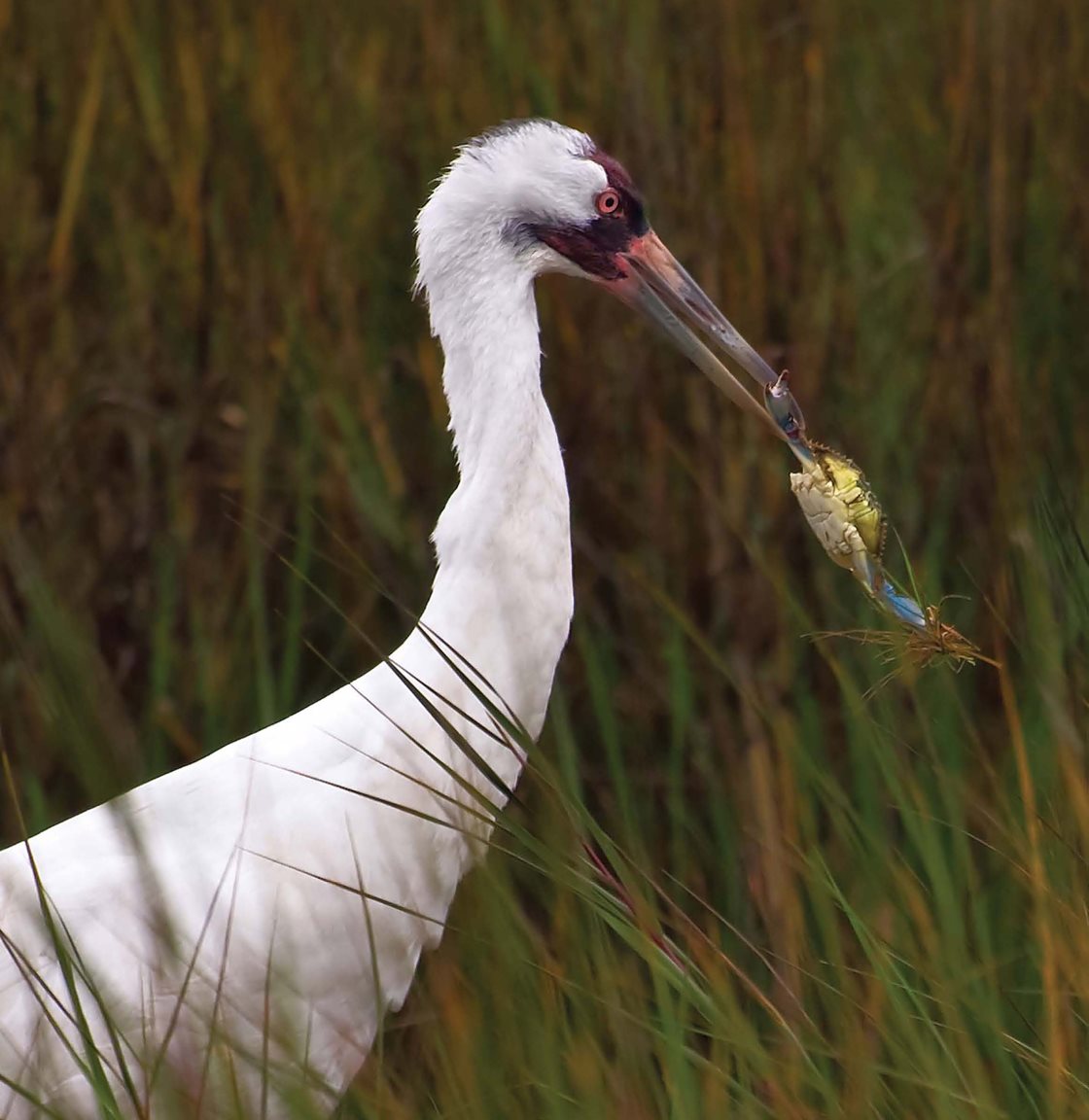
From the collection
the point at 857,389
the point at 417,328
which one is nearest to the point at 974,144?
the point at 857,389

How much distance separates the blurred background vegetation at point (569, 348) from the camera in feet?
7.84

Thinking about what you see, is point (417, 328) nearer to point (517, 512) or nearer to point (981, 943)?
point (517, 512)

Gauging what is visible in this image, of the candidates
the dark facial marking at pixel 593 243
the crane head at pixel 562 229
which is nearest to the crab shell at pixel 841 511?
the crane head at pixel 562 229

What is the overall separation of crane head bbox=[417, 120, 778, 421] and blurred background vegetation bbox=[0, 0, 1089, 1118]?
9.2 inches

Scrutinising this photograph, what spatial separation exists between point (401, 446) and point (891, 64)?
89 cm

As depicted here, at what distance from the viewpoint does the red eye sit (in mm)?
2029

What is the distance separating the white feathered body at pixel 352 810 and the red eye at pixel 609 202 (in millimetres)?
145

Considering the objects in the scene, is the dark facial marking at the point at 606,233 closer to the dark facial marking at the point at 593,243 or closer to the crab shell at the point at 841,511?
the dark facial marking at the point at 593,243

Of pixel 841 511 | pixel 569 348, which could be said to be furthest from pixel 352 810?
pixel 569 348

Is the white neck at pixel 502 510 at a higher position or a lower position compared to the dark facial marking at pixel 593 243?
lower

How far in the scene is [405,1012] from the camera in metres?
2.24

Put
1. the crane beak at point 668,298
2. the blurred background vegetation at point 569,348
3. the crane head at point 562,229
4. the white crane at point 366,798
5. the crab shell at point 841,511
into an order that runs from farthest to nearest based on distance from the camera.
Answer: the blurred background vegetation at point 569,348 → the crane beak at point 668,298 → the crane head at point 562,229 → the white crane at point 366,798 → the crab shell at point 841,511

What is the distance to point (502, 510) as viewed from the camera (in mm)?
1879

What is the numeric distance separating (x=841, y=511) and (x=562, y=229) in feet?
1.59
